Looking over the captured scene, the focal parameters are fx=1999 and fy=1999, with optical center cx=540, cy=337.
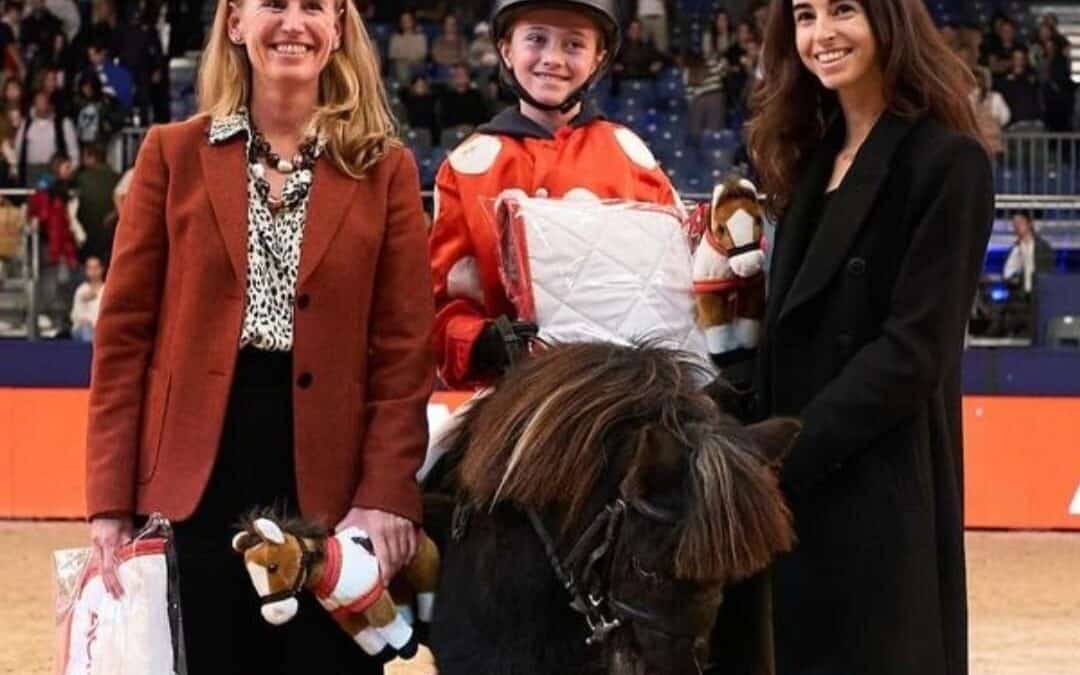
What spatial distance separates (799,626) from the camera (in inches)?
140

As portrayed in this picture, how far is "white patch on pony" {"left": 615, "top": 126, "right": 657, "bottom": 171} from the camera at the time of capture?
3939 mm

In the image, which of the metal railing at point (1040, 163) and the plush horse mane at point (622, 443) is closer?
the plush horse mane at point (622, 443)

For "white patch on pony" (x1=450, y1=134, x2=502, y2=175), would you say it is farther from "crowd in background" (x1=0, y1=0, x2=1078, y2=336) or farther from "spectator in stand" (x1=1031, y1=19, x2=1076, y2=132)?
"spectator in stand" (x1=1031, y1=19, x2=1076, y2=132)

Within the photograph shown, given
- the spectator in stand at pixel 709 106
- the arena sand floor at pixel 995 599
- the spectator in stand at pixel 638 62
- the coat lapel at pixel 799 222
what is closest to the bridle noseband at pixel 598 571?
the coat lapel at pixel 799 222

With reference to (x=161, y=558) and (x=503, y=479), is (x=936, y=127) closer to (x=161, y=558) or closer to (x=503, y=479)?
(x=503, y=479)

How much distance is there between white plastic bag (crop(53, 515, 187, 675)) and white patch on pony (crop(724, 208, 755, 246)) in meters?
1.18

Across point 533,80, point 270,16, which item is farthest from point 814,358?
point 270,16

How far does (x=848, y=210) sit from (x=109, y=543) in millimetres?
1420

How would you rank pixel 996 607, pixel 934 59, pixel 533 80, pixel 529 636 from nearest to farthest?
pixel 529 636
pixel 934 59
pixel 533 80
pixel 996 607

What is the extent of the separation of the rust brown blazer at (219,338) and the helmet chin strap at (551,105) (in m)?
0.44

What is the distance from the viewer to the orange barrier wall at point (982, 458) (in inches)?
409

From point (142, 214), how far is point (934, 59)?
1429 millimetres

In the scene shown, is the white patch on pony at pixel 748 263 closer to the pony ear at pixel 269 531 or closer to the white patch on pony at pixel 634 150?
the white patch on pony at pixel 634 150

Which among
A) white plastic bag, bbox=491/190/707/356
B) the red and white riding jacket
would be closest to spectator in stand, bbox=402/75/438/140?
the red and white riding jacket
